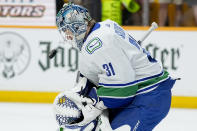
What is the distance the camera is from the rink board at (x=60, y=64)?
603cm

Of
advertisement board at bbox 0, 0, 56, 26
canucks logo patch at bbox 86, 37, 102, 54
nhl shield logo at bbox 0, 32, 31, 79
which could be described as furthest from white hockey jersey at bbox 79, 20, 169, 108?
advertisement board at bbox 0, 0, 56, 26

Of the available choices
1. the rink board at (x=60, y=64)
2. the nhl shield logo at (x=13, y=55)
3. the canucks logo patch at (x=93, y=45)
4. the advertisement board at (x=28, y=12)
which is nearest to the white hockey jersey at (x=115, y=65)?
the canucks logo patch at (x=93, y=45)

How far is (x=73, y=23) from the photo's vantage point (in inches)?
122

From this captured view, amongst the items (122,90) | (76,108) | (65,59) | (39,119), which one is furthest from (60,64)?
(122,90)

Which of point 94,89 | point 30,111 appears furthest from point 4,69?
point 94,89

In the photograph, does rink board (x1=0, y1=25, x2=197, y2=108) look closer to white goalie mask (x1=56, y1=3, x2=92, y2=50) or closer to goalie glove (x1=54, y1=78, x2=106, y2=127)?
goalie glove (x1=54, y1=78, x2=106, y2=127)

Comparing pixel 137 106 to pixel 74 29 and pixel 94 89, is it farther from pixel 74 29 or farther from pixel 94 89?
pixel 74 29

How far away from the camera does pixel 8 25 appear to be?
6.36 m

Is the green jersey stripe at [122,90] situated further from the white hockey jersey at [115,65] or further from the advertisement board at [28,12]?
the advertisement board at [28,12]

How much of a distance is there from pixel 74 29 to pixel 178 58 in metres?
3.08

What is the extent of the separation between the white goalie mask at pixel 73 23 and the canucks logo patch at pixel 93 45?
0.35ft

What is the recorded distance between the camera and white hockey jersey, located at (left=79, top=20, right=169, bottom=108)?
9.82 feet

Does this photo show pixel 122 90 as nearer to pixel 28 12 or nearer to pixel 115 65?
pixel 115 65

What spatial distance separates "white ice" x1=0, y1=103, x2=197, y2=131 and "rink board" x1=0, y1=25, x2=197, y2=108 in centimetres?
19
